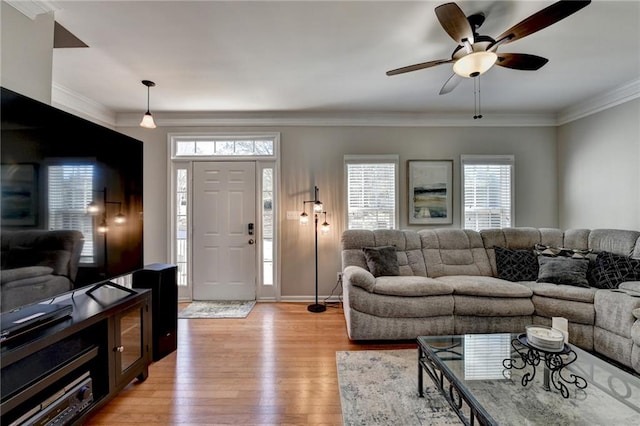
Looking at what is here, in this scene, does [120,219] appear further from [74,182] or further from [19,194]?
[19,194]

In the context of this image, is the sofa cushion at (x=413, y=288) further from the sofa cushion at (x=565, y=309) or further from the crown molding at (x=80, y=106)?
the crown molding at (x=80, y=106)

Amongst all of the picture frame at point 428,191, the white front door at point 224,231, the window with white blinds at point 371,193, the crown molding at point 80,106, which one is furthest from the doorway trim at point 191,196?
the picture frame at point 428,191

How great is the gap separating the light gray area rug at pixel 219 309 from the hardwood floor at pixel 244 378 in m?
0.20

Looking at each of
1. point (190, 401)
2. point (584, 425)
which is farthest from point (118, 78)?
point (584, 425)

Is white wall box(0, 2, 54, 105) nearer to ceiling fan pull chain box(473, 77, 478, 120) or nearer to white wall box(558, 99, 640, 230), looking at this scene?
ceiling fan pull chain box(473, 77, 478, 120)

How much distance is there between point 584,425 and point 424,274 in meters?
2.06

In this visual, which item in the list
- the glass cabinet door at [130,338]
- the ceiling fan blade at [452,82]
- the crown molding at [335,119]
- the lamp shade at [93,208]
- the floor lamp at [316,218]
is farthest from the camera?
the crown molding at [335,119]

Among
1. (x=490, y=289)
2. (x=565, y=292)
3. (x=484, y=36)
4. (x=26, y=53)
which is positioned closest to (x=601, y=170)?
(x=565, y=292)

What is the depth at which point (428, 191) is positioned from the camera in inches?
161

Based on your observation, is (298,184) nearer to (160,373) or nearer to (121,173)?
(121,173)

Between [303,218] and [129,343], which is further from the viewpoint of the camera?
[303,218]

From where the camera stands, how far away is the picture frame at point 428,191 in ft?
13.4

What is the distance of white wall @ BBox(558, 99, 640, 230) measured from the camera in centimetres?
318

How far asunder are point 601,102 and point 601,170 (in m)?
0.82
